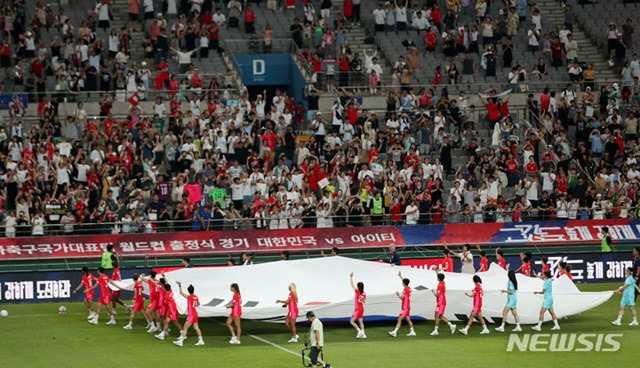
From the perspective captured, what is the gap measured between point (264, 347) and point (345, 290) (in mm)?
4672

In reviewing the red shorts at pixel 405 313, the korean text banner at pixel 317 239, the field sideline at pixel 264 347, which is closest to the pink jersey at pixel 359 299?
the field sideline at pixel 264 347

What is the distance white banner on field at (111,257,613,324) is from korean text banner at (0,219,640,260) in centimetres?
682

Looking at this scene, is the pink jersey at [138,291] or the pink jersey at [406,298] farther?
the pink jersey at [138,291]

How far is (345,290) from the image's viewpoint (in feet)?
118

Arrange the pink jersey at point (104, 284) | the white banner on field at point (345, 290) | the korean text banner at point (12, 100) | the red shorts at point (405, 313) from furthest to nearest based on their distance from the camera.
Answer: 1. the korean text banner at point (12, 100)
2. the pink jersey at point (104, 284)
3. the white banner on field at point (345, 290)
4. the red shorts at point (405, 313)

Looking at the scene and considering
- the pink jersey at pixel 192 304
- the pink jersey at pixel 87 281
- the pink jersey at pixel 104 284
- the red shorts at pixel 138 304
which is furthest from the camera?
the pink jersey at pixel 87 281

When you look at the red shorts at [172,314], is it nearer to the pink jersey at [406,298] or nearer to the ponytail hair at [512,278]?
the pink jersey at [406,298]

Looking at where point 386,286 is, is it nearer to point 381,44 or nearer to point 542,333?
point 542,333

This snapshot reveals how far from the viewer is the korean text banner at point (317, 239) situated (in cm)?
4247

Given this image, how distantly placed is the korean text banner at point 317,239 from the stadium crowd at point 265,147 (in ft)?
1.71

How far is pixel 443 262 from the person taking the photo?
39.8 metres

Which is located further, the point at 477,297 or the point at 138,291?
the point at 138,291

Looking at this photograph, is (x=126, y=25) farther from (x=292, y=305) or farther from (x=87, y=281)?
(x=292, y=305)

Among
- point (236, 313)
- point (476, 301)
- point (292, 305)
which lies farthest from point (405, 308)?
point (236, 313)
